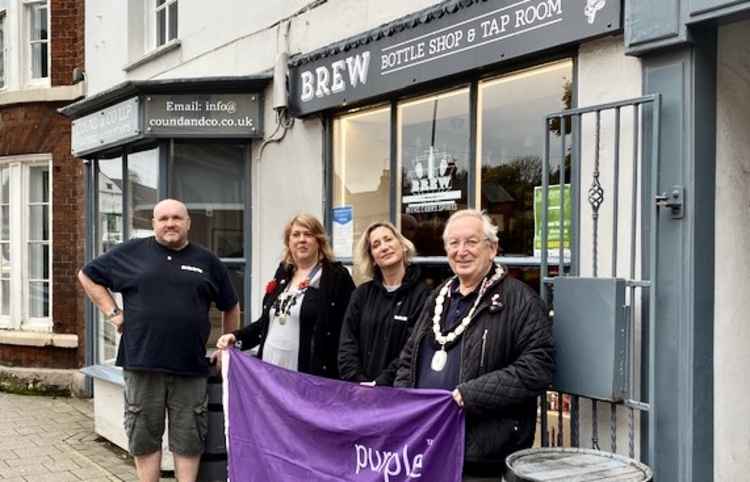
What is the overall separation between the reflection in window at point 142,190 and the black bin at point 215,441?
2.37 meters

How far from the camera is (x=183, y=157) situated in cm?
688

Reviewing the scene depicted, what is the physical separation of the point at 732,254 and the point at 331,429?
201 centimetres

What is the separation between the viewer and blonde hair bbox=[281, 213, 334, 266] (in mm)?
4695

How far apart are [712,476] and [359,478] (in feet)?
5.08

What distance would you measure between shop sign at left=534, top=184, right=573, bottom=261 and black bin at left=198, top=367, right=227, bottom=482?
2.30 m

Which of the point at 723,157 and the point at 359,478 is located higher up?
the point at 723,157

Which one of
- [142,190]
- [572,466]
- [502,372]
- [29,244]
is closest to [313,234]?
[502,372]

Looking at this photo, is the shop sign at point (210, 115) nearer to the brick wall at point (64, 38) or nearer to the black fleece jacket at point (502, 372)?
the black fleece jacket at point (502, 372)

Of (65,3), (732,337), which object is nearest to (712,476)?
(732,337)

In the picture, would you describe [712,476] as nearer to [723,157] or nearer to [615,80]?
[723,157]

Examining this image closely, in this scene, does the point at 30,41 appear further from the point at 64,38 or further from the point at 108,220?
the point at 108,220

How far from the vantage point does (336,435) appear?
3846 mm

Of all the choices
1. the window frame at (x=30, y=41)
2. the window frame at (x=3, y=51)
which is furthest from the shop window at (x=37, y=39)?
the window frame at (x=3, y=51)

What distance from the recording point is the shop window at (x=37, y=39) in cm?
1101
